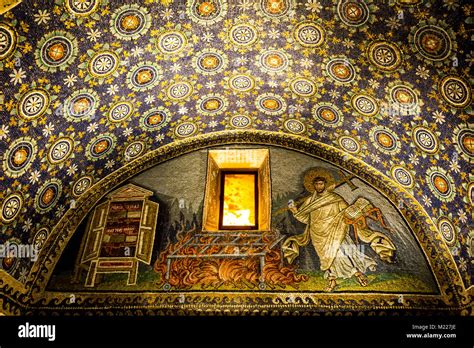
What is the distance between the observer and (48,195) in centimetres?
704

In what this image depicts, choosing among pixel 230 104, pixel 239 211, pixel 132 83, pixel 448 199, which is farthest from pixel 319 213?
pixel 132 83

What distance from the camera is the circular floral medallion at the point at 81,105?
6.39 meters

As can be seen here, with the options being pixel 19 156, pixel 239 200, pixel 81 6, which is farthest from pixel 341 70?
pixel 19 156

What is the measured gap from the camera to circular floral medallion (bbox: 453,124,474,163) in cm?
606

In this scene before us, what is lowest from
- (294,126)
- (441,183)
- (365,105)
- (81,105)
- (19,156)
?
(19,156)

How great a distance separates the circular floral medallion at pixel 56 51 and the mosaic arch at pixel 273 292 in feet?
9.07

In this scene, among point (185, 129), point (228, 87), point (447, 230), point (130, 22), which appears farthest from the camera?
point (185, 129)

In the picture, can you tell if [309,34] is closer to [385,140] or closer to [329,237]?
[385,140]

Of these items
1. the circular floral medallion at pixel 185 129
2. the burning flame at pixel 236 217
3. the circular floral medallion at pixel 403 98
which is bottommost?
the burning flame at pixel 236 217

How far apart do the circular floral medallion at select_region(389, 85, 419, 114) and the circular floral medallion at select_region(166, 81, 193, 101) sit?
3345 millimetres

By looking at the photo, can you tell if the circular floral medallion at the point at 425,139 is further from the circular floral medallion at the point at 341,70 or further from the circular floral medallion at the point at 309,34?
the circular floral medallion at the point at 309,34

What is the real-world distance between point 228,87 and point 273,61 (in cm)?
99

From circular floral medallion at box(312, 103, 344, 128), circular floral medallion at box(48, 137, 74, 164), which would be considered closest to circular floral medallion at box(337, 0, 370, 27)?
circular floral medallion at box(312, 103, 344, 128)

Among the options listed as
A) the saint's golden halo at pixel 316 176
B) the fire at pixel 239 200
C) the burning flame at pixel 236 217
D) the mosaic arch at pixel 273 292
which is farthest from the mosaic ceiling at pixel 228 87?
the burning flame at pixel 236 217
